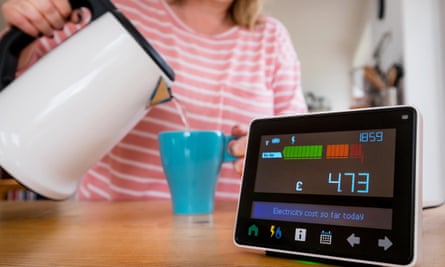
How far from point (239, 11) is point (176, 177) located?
595 mm

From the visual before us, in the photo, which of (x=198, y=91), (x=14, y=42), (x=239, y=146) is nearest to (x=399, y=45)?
(x=198, y=91)

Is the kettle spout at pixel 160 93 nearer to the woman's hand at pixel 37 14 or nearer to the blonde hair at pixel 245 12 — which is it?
the woman's hand at pixel 37 14

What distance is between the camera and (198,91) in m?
0.94

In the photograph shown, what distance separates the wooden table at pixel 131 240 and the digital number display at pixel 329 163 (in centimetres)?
6

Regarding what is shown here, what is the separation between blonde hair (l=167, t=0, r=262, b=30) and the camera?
101cm

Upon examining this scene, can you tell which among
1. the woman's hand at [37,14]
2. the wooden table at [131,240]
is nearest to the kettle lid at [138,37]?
the woman's hand at [37,14]

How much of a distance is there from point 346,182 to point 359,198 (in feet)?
0.05

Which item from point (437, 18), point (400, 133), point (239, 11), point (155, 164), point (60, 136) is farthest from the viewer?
point (437, 18)

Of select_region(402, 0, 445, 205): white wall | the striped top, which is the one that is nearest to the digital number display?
the striped top

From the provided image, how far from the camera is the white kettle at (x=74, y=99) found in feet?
1.61

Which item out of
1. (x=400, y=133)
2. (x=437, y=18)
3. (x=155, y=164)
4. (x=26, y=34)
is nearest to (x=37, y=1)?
(x=26, y=34)

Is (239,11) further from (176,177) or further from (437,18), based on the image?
(437,18)

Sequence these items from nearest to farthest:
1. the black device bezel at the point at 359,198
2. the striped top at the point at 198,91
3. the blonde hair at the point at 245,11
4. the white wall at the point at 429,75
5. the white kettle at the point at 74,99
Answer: the black device bezel at the point at 359,198 < the white kettle at the point at 74,99 < the striped top at the point at 198,91 < the blonde hair at the point at 245,11 < the white wall at the point at 429,75

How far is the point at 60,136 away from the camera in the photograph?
51cm
